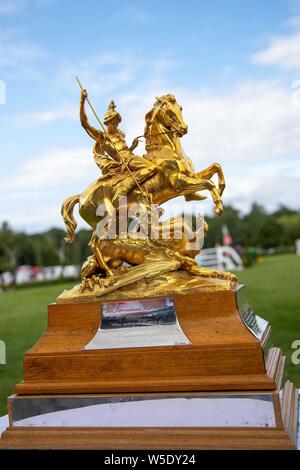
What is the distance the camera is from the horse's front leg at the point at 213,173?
4.12 m

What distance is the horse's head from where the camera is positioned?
411cm

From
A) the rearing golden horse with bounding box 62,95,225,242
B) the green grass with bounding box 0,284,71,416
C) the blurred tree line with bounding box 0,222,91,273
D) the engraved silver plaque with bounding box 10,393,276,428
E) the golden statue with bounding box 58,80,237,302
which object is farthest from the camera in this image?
the blurred tree line with bounding box 0,222,91,273

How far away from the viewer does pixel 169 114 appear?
4102 millimetres

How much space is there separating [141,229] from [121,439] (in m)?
1.59

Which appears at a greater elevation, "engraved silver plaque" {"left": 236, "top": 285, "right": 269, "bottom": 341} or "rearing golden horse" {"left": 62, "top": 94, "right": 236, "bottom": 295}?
"rearing golden horse" {"left": 62, "top": 94, "right": 236, "bottom": 295}

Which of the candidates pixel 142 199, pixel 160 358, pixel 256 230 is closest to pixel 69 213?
pixel 142 199

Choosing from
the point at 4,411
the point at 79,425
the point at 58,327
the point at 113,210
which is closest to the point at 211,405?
the point at 79,425

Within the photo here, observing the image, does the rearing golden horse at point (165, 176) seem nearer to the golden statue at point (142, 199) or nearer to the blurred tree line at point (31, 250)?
the golden statue at point (142, 199)

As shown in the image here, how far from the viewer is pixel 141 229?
162 inches

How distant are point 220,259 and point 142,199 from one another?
1875 centimetres

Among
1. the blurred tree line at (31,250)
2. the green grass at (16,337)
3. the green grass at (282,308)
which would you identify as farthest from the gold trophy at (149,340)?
the blurred tree line at (31,250)

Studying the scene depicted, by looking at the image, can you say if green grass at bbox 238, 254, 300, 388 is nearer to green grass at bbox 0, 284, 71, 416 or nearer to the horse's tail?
the horse's tail

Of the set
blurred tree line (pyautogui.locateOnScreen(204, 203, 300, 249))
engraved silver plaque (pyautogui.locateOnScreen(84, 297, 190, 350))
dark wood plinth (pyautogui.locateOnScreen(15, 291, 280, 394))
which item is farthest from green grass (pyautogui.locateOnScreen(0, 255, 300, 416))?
blurred tree line (pyautogui.locateOnScreen(204, 203, 300, 249))

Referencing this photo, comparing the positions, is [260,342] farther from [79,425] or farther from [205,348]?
[79,425]
